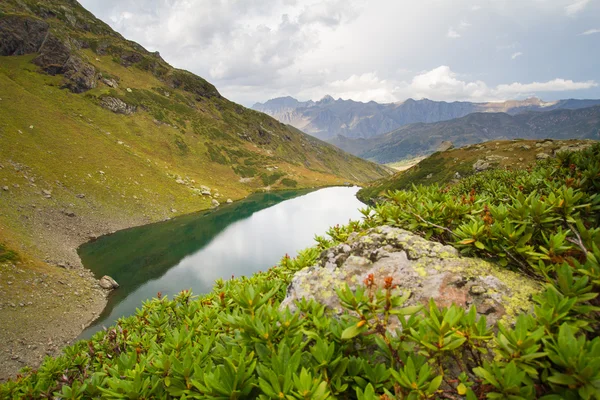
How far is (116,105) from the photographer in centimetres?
8662

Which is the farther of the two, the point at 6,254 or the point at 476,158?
the point at 476,158

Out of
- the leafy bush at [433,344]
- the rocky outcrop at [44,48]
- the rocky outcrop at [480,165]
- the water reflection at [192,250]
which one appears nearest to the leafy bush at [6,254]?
the water reflection at [192,250]

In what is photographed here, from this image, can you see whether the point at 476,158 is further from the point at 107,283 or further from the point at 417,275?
the point at 107,283

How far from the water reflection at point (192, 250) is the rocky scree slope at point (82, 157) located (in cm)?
254

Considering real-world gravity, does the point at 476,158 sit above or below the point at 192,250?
above

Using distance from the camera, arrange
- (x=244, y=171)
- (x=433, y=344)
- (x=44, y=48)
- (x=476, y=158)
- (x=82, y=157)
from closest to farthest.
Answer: (x=433, y=344) → (x=82, y=157) → (x=476, y=158) → (x=44, y=48) → (x=244, y=171)

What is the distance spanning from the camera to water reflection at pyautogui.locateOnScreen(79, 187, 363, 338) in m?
28.8

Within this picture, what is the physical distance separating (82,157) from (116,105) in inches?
1728

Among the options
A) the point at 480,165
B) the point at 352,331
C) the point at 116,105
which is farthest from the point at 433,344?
the point at 116,105

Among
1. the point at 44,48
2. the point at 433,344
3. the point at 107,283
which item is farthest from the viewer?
the point at 44,48

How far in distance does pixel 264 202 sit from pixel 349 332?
273 ft

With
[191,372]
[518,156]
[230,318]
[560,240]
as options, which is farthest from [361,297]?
[518,156]

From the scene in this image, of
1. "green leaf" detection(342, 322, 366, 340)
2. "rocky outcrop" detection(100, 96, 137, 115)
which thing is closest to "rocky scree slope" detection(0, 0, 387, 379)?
"rocky outcrop" detection(100, 96, 137, 115)

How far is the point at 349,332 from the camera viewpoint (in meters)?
2.51
